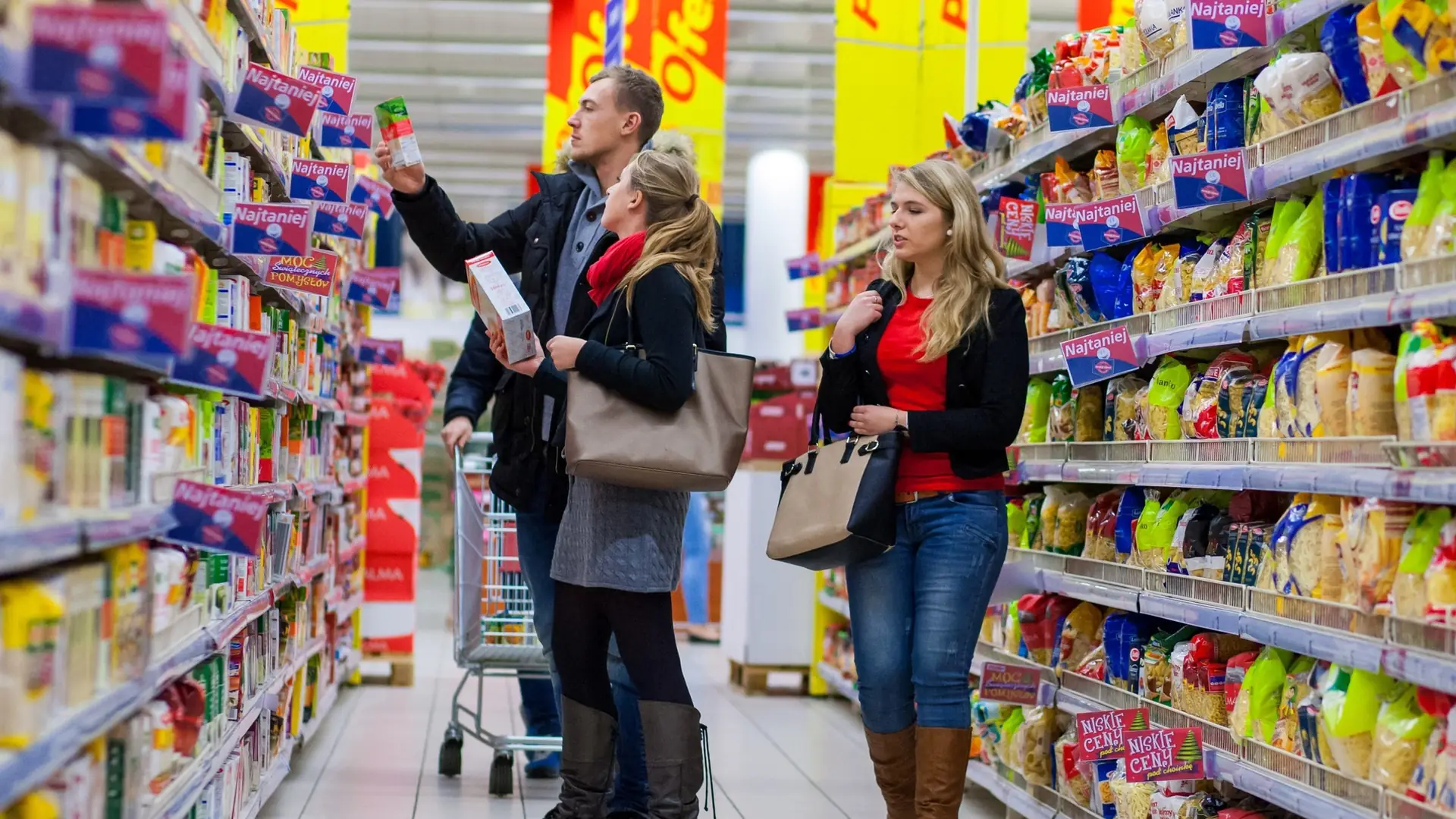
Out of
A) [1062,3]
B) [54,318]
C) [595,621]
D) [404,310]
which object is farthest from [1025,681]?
[404,310]

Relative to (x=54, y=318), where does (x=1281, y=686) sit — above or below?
below

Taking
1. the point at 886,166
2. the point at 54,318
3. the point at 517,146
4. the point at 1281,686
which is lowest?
the point at 1281,686

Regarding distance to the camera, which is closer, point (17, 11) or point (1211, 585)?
point (17, 11)

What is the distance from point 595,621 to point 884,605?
0.63m

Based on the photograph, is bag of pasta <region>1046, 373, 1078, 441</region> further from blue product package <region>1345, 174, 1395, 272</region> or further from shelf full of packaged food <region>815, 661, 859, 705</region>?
shelf full of packaged food <region>815, 661, 859, 705</region>

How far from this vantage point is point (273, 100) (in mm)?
2912

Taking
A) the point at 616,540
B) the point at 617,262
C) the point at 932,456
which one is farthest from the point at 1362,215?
the point at 616,540

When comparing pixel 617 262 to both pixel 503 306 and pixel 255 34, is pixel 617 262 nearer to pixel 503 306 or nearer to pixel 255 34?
pixel 503 306

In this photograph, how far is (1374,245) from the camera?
2.64m

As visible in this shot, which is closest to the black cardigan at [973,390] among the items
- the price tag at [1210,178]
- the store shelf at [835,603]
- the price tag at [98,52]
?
the price tag at [1210,178]

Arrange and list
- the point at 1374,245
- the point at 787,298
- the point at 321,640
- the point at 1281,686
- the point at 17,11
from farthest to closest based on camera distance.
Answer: the point at 787,298 → the point at 321,640 → the point at 1281,686 → the point at 1374,245 → the point at 17,11

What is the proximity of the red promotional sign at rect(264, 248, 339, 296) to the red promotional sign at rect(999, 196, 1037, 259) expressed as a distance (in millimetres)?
1838

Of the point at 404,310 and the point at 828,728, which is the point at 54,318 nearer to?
the point at 828,728

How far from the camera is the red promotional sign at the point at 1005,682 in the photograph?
3824 mm
